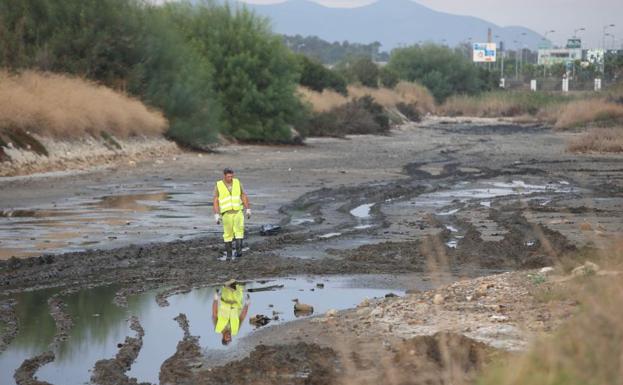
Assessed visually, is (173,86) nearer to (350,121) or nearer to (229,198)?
(350,121)

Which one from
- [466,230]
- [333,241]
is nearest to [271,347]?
[333,241]

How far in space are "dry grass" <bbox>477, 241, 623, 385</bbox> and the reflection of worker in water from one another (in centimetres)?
593

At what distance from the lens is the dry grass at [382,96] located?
2960 inches

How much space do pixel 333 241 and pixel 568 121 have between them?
6503 centimetres

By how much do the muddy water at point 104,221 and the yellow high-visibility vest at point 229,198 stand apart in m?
2.56

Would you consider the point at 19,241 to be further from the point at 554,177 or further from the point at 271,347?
the point at 554,177

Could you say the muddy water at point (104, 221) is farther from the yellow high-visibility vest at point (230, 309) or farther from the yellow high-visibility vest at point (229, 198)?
the yellow high-visibility vest at point (230, 309)

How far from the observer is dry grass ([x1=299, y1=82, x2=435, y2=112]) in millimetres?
75188

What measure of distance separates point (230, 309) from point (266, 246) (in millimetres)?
6197

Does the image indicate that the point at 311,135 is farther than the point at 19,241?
Yes

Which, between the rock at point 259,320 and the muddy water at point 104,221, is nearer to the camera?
the rock at point 259,320

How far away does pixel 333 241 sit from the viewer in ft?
74.1

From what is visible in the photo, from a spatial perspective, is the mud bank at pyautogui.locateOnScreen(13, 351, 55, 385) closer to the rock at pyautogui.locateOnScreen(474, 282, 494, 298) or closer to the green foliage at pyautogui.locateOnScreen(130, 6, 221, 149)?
the rock at pyautogui.locateOnScreen(474, 282, 494, 298)

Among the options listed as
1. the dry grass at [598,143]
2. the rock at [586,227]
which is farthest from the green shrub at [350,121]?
the rock at [586,227]
